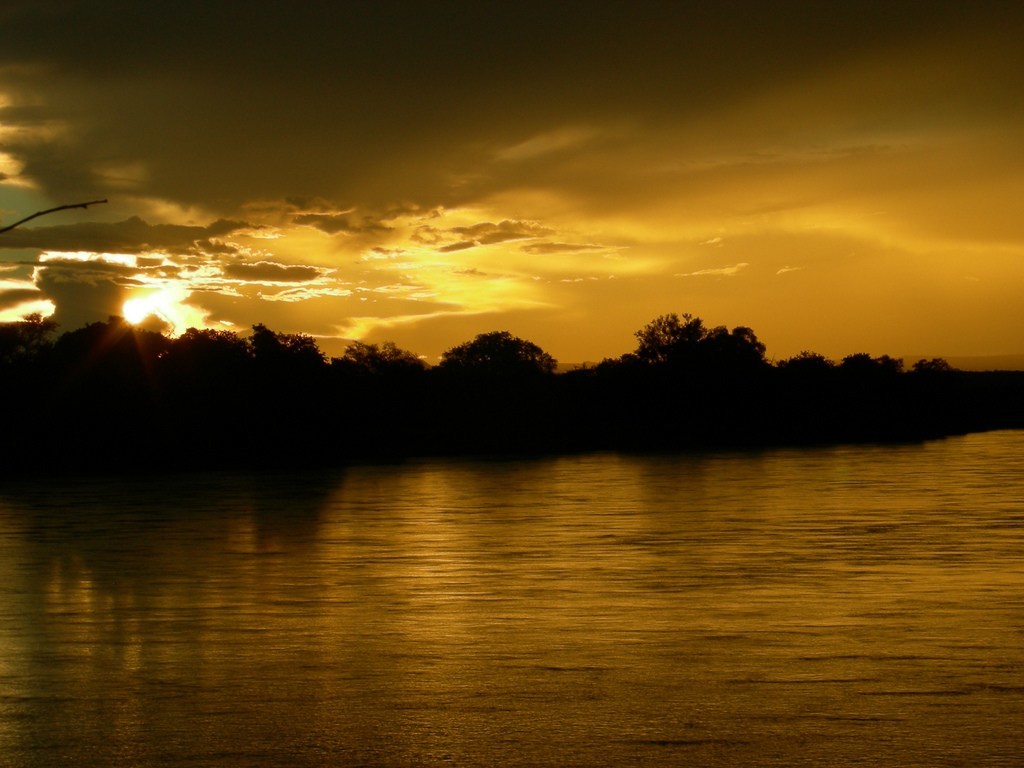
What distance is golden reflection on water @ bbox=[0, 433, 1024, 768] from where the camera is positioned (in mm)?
9617

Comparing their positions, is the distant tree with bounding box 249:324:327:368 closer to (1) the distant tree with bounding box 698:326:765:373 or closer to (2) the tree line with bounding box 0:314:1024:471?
(2) the tree line with bounding box 0:314:1024:471

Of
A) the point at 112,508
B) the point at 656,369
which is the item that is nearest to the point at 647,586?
the point at 112,508

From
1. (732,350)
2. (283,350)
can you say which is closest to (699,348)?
(732,350)

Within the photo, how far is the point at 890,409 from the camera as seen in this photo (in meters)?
142

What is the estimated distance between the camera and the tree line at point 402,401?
92.3m

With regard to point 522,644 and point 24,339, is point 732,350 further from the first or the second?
point 522,644

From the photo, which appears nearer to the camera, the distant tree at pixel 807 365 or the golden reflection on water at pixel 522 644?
the golden reflection on water at pixel 522 644

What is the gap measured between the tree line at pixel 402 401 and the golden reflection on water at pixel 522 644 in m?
56.6

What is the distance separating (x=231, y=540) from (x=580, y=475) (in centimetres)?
4169

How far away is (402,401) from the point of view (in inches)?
4469

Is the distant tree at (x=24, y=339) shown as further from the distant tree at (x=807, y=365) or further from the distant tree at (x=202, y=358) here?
the distant tree at (x=807, y=365)

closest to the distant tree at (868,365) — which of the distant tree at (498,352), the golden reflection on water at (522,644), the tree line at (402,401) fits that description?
the tree line at (402,401)

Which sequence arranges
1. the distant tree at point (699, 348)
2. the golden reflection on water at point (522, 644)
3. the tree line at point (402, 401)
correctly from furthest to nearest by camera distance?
1. the distant tree at point (699, 348)
2. the tree line at point (402, 401)
3. the golden reflection on water at point (522, 644)

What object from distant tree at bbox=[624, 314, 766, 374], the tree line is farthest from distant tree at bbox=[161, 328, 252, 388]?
distant tree at bbox=[624, 314, 766, 374]
